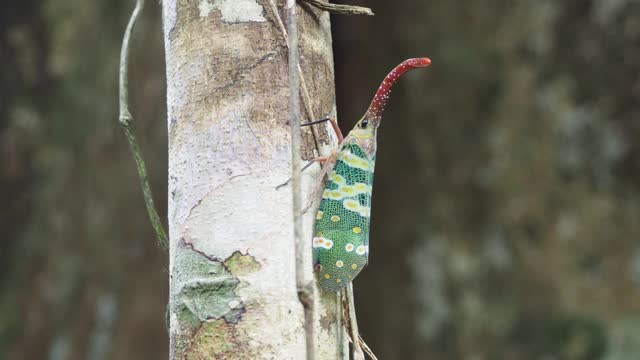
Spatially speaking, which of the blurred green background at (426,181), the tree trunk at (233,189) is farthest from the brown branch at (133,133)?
the blurred green background at (426,181)

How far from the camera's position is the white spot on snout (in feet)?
2.81

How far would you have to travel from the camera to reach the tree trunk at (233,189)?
30.8 inches

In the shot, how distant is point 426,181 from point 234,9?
6.48 feet

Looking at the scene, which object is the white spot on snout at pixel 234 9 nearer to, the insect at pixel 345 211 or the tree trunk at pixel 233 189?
the tree trunk at pixel 233 189

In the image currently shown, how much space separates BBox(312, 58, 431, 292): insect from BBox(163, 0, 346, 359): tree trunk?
2cm

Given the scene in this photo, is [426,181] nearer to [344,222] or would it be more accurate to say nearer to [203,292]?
[344,222]

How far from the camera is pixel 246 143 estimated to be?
2.69 ft

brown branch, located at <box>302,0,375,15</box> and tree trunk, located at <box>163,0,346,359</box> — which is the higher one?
brown branch, located at <box>302,0,375,15</box>

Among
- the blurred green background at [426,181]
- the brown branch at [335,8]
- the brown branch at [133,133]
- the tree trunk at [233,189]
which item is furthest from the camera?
the blurred green background at [426,181]

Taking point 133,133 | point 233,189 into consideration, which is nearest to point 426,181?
point 133,133

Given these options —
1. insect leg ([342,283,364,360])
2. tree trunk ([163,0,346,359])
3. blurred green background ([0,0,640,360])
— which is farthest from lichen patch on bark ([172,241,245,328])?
blurred green background ([0,0,640,360])

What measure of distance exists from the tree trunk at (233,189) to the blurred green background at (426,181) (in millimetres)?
1804

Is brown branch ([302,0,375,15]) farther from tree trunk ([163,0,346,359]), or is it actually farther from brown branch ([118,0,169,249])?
brown branch ([118,0,169,249])

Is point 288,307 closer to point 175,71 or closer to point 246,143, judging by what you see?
point 246,143
